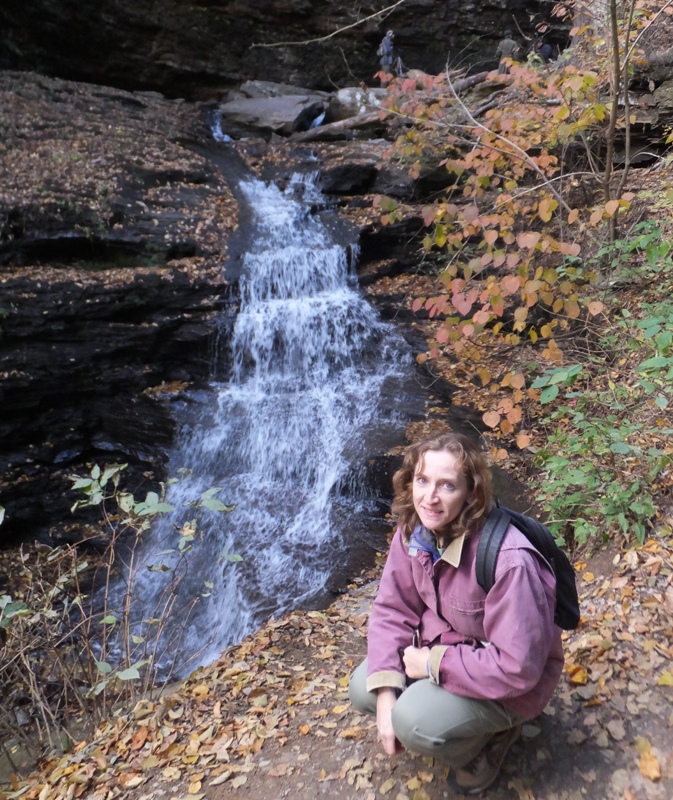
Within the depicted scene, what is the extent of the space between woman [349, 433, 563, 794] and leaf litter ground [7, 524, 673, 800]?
12.2 inches

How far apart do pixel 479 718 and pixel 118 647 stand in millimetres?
4904

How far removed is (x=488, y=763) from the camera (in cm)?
205

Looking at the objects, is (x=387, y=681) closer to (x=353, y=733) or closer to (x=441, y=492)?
(x=441, y=492)

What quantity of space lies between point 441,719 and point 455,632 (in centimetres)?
29

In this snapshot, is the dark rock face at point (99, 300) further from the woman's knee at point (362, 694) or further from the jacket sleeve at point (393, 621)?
the jacket sleeve at point (393, 621)

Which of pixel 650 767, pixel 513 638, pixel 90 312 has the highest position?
pixel 90 312

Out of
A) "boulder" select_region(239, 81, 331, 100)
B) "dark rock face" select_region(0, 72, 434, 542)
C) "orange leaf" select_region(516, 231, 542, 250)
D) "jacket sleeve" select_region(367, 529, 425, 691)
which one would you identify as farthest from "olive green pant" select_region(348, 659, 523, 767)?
"boulder" select_region(239, 81, 331, 100)

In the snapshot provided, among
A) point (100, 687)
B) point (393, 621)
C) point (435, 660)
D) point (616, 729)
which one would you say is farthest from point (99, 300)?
point (616, 729)

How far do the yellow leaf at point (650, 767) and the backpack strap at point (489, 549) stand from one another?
1019mm

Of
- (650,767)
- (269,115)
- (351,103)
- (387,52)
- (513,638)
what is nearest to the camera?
(513,638)

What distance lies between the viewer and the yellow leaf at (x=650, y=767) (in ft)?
6.40

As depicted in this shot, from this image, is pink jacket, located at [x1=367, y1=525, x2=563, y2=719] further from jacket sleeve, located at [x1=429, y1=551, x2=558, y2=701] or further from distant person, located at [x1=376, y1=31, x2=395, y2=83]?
distant person, located at [x1=376, y1=31, x2=395, y2=83]

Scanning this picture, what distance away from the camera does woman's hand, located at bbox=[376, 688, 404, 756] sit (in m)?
1.87

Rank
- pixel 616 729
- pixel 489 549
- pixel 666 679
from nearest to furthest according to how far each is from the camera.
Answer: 1. pixel 489 549
2. pixel 616 729
3. pixel 666 679
